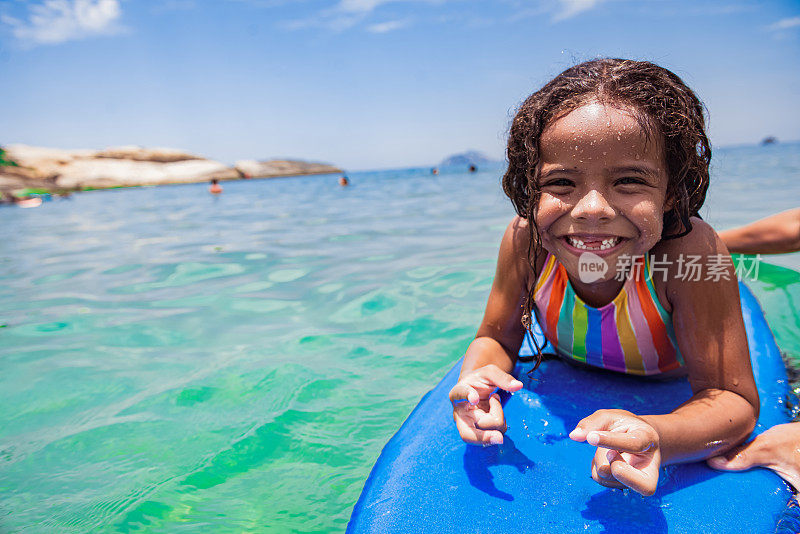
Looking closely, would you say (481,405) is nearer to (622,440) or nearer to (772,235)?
(622,440)

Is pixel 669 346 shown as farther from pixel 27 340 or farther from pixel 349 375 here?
pixel 27 340

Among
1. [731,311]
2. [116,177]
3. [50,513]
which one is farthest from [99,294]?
[116,177]

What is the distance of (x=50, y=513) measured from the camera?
1898 mm

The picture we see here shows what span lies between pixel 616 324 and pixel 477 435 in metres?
0.62

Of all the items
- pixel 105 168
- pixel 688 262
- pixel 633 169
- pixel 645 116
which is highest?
pixel 105 168

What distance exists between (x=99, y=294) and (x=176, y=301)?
39.2 inches

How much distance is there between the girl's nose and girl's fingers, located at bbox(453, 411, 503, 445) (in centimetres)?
61

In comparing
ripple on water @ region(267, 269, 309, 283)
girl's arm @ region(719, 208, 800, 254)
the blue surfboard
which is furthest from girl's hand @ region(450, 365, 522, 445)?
ripple on water @ region(267, 269, 309, 283)

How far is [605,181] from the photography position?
4.49ft

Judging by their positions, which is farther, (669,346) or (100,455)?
(100,455)

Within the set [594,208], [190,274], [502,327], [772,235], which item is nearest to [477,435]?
[502,327]

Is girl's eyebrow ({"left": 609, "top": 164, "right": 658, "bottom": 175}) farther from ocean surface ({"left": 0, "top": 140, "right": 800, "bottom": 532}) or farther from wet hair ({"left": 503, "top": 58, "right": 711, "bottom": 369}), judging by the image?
ocean surface ({"left": 0, "top": 140, "right": 800, "bottom": 532})

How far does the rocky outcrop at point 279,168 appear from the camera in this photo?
6444cm

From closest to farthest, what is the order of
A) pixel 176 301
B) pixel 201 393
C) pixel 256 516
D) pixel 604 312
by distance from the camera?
pixel 604 312 < pixel 256 516 < pixel 201 393 < pixel 176 301
